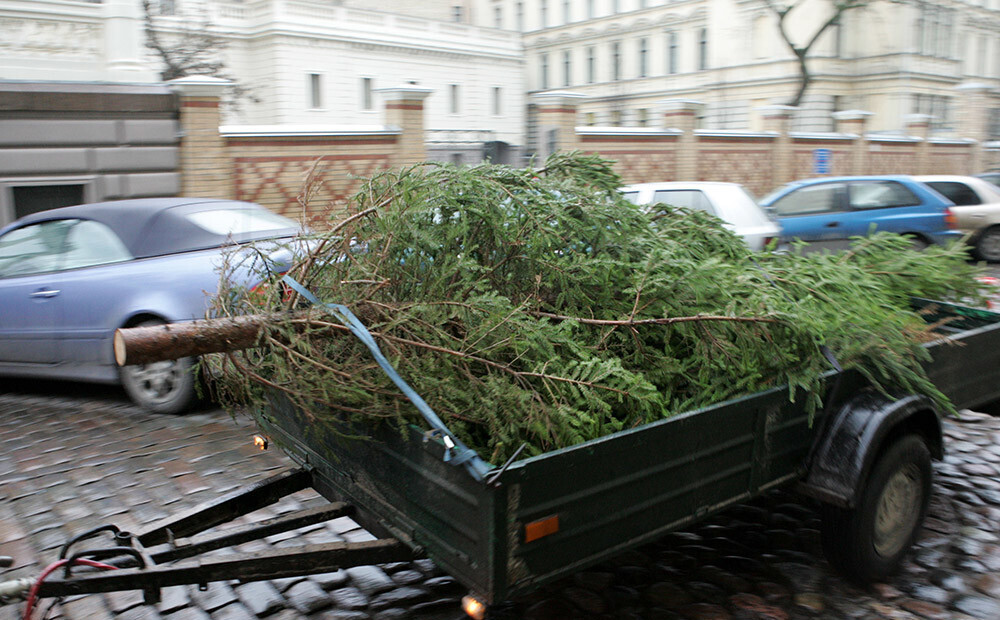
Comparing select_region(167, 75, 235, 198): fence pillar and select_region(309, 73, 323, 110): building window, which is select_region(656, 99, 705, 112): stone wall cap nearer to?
select_region(167, 75, 235, 198): fence pillar

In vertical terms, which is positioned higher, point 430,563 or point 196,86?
point 196,86

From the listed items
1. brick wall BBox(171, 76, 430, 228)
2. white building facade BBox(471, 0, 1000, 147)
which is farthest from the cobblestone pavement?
white building facade BBox(471, 0, 1000, 147)

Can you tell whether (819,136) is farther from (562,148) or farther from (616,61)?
(616,61)

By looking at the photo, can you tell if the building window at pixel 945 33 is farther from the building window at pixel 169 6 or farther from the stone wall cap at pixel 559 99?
the building window at pixel 169 6

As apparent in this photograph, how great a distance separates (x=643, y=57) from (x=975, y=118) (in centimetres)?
2785

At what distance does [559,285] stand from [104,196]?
11514 mm

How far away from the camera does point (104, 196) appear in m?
12.9

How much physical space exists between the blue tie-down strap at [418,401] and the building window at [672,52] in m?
55.1

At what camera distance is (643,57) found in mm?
56531

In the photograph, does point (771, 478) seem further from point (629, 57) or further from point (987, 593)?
point (629, 57)

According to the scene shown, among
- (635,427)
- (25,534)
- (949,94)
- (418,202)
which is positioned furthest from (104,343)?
(949,94)

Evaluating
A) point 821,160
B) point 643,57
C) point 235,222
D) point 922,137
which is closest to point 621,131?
point 821,160

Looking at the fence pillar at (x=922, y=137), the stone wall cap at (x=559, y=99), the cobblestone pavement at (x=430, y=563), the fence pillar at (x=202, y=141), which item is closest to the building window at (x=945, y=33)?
the fence pillar at (x=922, y=137)

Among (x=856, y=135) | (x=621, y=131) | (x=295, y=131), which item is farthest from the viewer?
(x=856, y=135)
